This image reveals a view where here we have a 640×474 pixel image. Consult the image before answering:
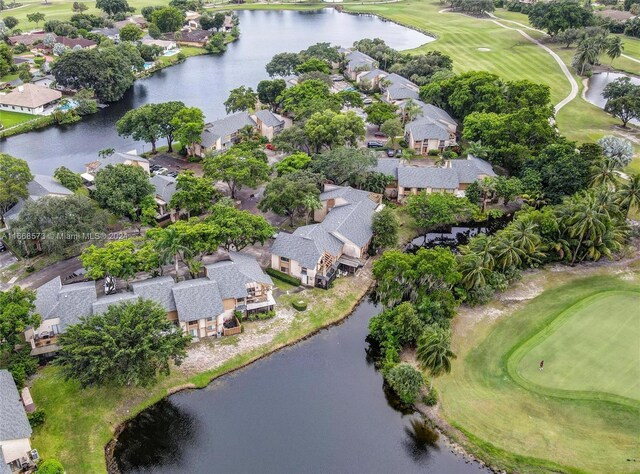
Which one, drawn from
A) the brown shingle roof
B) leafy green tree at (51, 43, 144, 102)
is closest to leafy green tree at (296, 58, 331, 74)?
leafy green tree at (51, 43, 144, 102)

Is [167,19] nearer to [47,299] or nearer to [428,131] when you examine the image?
[428,131]

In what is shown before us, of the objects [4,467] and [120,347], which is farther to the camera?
[120,347]

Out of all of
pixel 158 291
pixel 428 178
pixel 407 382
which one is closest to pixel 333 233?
pixel 428 178

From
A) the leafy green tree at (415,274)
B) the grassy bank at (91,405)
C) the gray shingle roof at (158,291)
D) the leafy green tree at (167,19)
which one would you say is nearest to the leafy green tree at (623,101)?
the leafy green tree at (415,274)

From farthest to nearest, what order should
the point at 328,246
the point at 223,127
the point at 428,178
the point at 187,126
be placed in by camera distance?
the point at 223,127
the point at 187,126
the point at 428,178
the point at 328,246

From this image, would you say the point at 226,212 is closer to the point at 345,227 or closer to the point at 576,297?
the point at 345,227

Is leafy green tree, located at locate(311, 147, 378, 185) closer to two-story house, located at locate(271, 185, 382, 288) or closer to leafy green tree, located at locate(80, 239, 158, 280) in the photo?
two-story house, located at locate(271, 185, 382, 288)
